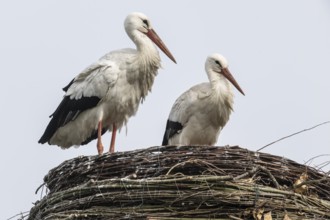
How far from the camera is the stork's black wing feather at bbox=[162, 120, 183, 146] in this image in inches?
393

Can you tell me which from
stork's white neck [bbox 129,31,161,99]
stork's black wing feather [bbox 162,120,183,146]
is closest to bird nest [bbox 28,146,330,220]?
stork's white neck [bbox 129,31,161,99]

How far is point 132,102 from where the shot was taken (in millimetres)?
9164

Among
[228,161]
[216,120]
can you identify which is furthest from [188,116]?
[228,161]

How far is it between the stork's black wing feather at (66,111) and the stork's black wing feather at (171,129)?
1194 millimetres

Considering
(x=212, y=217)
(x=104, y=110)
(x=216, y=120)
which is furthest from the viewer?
(x=216, y=120)

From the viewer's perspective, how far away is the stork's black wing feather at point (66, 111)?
29.8 feet

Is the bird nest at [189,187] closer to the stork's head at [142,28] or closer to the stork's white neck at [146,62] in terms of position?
the stork's white neck at [146,62]

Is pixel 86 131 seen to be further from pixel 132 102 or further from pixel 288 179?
pixel 288 179

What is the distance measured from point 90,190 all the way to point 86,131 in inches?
82.0

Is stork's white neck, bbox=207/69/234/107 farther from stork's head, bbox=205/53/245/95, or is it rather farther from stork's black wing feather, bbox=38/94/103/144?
stork's black wing feather, bbox=38/94/103/144

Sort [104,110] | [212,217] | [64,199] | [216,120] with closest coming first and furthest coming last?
[212,217] < [64,199] < [104,110] < [216,120]

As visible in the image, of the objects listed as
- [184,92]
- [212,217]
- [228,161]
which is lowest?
[212,217]

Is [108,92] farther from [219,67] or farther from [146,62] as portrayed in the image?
[219,67]

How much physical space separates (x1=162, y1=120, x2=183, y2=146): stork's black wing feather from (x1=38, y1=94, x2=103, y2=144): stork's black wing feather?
1.19 meters
